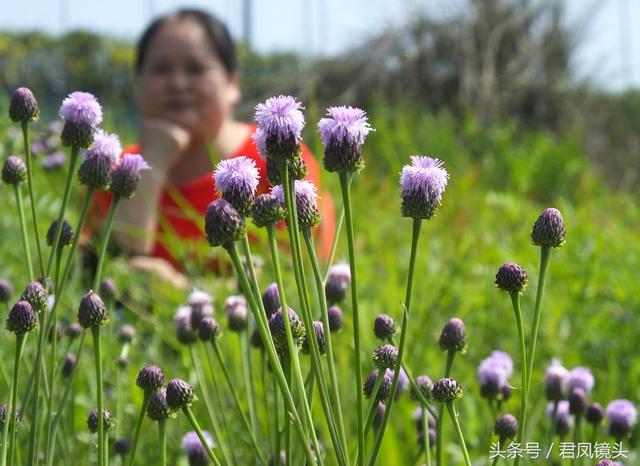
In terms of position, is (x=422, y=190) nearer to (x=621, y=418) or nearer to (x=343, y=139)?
(x=343, y=139)

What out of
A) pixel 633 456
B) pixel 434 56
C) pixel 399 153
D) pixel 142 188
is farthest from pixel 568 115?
pixel 633 456

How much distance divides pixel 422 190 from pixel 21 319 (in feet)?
0.97

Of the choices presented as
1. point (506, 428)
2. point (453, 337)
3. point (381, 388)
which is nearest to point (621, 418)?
point (506, 428)

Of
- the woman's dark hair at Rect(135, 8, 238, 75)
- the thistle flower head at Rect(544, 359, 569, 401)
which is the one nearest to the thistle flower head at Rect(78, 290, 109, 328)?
the thistle flower head at Rect(544, 359, 569, 401)

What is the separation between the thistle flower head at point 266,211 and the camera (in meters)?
0.57

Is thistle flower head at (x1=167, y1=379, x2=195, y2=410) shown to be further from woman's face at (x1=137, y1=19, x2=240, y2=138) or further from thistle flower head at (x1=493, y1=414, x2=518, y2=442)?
woman's face at (x1=137, y1=19, x2=240, y2=138)

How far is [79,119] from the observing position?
709 mm

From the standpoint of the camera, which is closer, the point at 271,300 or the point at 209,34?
the point at 271,300

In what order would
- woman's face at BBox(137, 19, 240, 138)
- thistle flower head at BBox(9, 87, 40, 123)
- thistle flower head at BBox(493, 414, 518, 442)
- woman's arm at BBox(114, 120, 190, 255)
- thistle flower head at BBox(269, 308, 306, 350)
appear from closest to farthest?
1. thistle flower head at BBox(269, 308, 306, 350)
2. thistle flower head at BBox(9, 87, 40, 123)
3. thistle flower head at BBox(493, 414, 518, 442)
4. woman's arm at BBox(114, 120, 190, 255)
5. woman's face at BBox(137, 19, 240, 138)

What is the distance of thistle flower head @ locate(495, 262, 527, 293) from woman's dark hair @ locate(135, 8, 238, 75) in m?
2.55

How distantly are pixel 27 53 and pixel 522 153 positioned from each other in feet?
22.4

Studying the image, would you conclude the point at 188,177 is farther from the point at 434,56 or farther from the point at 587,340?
the point at 434,56

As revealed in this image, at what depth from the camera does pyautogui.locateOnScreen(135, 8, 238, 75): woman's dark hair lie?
307 cm

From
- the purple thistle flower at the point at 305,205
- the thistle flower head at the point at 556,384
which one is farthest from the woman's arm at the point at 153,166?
the purple thistle flower at the point at 305,205
